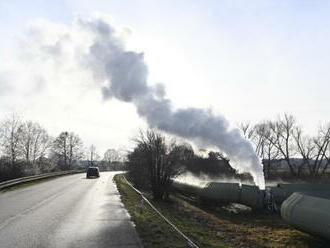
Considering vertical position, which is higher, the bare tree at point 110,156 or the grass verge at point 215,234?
the bare tree at point 110,156

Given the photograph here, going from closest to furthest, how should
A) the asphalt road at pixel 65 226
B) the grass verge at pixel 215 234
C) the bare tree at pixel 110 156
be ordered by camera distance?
the asphalt road at pixel 65 226 → the grass verge at pixel 215 234 → the bare tree at pixel 110 156

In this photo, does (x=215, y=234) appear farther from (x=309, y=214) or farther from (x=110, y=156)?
(x=110, y=156)

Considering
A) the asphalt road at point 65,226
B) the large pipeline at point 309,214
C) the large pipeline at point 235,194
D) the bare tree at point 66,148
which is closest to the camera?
the asphalt road at point 65,226

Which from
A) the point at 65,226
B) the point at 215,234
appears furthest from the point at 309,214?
the point at 65,226

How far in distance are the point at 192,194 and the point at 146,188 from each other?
764cm

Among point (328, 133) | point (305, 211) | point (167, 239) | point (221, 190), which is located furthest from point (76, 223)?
point (328, 133)

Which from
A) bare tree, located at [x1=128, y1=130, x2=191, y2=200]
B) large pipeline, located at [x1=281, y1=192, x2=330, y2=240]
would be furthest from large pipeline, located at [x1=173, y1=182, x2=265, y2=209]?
large pipeline, located at [x1=281, y1=192, x2=330, y2=240]

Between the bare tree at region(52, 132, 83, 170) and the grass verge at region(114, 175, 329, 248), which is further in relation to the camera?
the bare tree at region(52, 132, 83, 170)

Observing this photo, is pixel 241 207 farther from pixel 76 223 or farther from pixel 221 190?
pixel 76 223

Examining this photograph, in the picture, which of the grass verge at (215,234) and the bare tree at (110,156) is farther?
the bare tree at (110,156)

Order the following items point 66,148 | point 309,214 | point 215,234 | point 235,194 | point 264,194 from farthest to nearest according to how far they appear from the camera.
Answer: point 66,148 → point 264,194 → point 235,194 → point 215,234 → point 309,214

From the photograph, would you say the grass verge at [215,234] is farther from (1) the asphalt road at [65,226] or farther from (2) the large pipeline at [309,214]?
(2) the large pipeline at [309,214]

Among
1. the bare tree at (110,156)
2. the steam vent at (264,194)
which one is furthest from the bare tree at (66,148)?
the steam vent at (264,194)

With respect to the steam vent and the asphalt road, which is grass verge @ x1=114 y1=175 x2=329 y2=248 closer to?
the asphalt road
